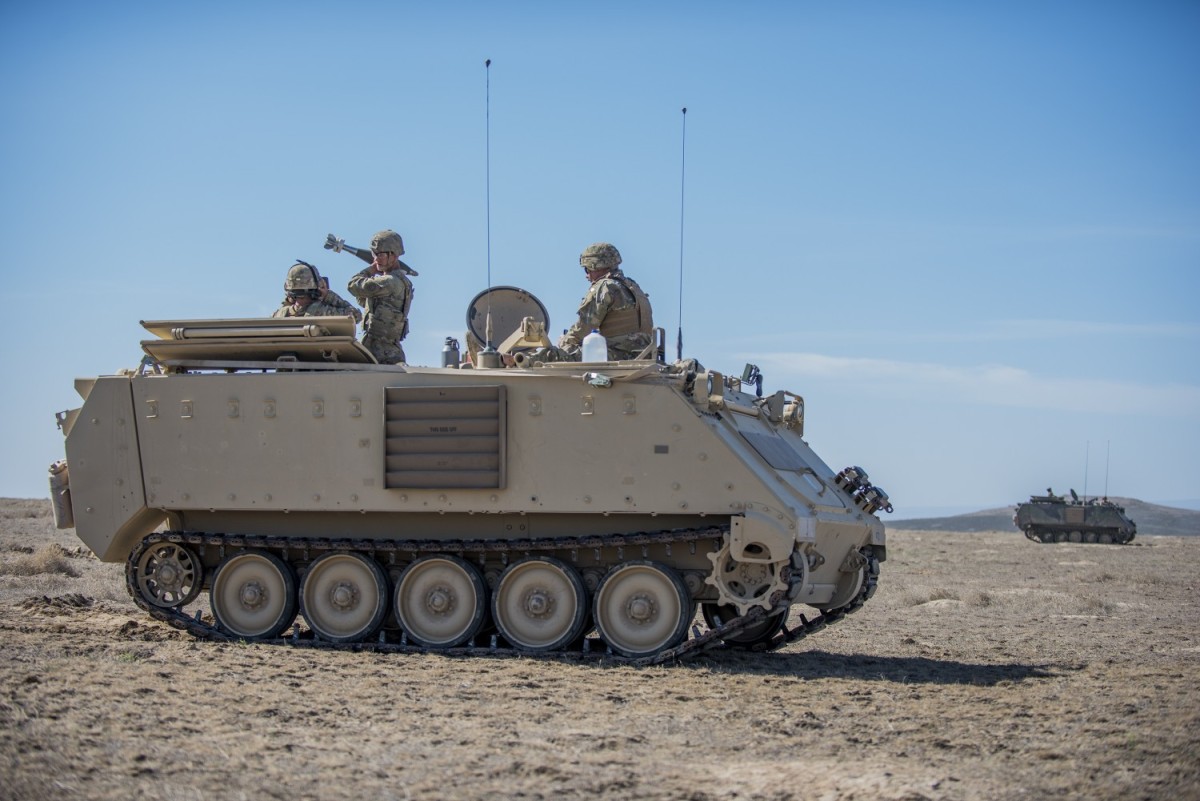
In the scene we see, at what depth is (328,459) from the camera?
14680mm

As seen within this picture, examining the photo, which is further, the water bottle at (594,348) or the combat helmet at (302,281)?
the combat helmet at (302,281)

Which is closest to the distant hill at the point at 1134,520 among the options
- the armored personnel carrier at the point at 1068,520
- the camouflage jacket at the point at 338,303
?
the armored personnel carrier at the point at 1068,520

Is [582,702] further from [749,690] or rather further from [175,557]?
[175,557]

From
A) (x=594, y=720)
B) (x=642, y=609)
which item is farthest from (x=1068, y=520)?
(x=594, y=720)

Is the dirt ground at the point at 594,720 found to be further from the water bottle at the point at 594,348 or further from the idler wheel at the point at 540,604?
the water bottle at the point at 594,348

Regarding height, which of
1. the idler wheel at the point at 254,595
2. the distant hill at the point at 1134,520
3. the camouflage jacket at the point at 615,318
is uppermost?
the camouflage jacket at the point at 615,318

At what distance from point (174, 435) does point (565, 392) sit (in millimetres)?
4436

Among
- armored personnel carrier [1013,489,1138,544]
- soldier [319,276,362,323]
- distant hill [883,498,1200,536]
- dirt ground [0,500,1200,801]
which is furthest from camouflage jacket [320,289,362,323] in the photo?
distant hill [883,498,1200,536]

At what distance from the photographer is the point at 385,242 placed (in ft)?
54.5

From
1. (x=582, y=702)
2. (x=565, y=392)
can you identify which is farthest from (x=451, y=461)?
(x=582, y=702)

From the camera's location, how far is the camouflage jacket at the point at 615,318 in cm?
1578

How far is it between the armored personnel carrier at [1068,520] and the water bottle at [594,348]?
42.1m

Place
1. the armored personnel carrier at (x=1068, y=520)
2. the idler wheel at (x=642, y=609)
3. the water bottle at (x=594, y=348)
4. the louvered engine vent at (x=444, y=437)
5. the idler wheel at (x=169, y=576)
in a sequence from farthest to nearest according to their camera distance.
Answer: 1. the armored personnel carrier at (x=1068, y=520)
2. the idler wheel at (x=169, y=576)
3. the water bottle at (x=594, y=348)
4. the louvered engine vent at (x=444, y=437)
5. the idler wheel at (x=642, y=609)

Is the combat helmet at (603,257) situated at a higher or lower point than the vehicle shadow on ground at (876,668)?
higher
